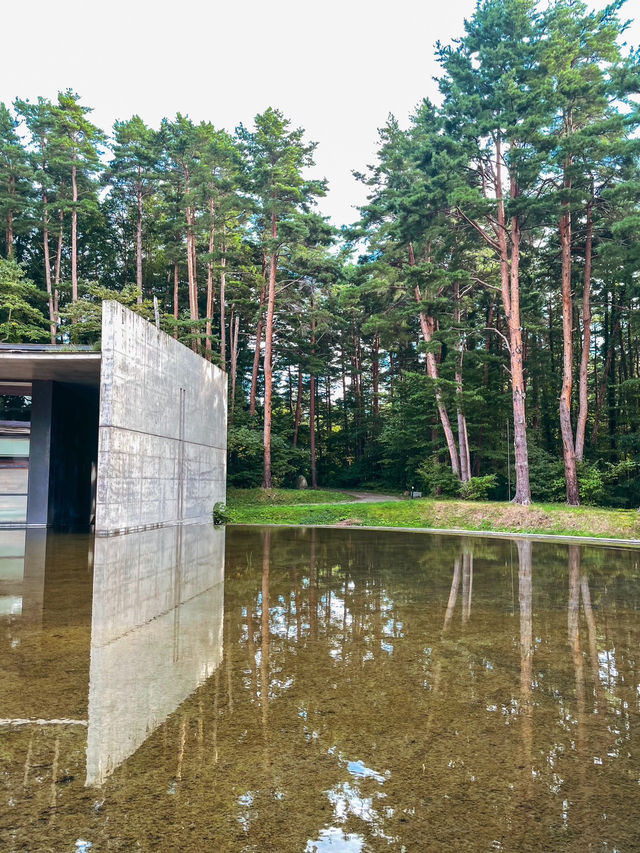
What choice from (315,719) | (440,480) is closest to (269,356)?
(440,480)

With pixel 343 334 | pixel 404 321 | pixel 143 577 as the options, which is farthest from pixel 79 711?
pixel 343 334

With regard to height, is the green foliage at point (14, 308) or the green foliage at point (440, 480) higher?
the green foliage at point (14, 308)

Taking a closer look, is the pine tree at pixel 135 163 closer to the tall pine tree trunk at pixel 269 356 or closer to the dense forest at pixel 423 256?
the dense forest at pixel 423 256

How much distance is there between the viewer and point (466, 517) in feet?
51.6

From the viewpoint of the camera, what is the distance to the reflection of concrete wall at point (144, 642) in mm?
2787

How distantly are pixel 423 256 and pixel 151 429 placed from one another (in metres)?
12.4

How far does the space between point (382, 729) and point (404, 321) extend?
64.3ft

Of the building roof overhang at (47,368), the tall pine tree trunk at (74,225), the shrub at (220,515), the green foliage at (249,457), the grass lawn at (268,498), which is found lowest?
the shrub at (220,515)

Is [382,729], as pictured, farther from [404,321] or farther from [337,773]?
[404,321]

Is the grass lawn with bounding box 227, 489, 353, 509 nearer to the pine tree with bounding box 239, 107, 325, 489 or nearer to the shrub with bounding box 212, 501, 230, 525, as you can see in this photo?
the pine tree with bounding box 239, 107, 325, 489

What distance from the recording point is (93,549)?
9.88 m

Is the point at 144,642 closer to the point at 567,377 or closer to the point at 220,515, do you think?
the point at 220,515

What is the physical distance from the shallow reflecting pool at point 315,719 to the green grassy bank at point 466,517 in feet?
24.8

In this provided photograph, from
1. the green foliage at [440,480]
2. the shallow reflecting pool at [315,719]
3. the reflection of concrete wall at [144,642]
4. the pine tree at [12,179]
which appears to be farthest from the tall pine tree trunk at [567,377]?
the pine tree at [12,179]
